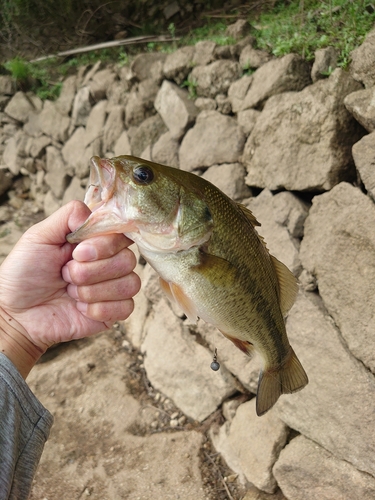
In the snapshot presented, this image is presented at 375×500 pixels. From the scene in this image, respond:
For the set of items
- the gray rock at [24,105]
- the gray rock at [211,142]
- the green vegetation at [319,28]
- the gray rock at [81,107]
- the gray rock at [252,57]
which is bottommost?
the gray rock at [24,105]

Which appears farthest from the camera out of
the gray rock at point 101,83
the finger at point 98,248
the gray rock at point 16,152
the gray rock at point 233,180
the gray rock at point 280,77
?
the gray rock at point 16,152

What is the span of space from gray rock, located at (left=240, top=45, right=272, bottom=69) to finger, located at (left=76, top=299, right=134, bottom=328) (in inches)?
106

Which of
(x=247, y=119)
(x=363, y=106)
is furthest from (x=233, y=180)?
(x=363, y=106)

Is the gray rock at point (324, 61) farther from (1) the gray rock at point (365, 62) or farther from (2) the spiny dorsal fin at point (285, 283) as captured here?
(2) the spiny dorsal fin at point (285, 283)

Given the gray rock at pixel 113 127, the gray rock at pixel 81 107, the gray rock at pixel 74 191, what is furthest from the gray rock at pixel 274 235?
the gray rock at pixel 81 107

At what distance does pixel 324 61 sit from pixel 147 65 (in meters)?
2.71

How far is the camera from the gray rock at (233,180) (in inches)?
137

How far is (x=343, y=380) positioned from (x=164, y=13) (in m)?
5.36

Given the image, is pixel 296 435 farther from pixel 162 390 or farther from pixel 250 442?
pixel 162 390

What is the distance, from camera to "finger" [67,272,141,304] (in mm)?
1783

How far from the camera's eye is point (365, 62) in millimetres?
2611

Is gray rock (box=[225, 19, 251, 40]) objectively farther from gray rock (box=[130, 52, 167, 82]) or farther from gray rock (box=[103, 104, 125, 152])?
gray rock (box=[103, 104, 125, 152])

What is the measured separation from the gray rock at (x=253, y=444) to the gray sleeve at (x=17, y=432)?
6.25 ft

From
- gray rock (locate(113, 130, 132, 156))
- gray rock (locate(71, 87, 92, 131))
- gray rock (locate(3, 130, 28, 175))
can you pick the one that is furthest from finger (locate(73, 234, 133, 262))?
gray rock (locate(3, 130, 28, 175))
